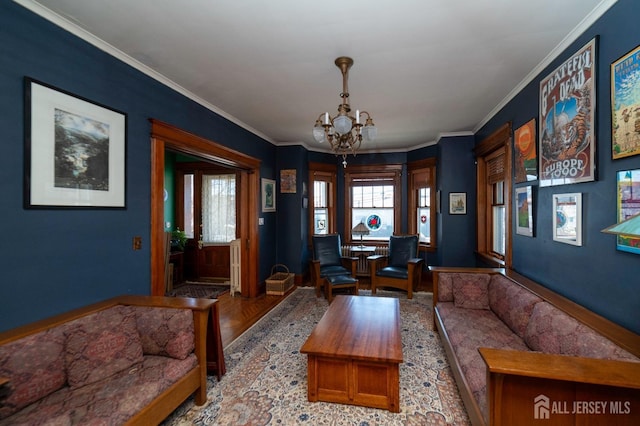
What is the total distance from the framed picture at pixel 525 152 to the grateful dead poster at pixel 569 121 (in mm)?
130

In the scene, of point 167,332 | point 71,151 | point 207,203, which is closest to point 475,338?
point 167,332

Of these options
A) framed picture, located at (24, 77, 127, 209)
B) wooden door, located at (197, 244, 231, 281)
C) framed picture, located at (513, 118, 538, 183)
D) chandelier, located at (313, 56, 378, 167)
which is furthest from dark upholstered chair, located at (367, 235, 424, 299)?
framed picture, located at (24, 77, 127, 209)

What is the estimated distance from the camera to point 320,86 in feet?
9.56

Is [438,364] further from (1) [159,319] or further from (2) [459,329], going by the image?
(1) [159,319]

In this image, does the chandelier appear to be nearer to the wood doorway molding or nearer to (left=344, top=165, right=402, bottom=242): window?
the wood doorway molding

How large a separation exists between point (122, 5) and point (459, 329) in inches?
135

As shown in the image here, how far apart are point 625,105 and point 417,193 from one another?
14.1 ft

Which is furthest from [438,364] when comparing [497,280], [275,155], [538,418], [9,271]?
[275,155]

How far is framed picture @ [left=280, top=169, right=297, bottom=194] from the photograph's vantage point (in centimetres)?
535

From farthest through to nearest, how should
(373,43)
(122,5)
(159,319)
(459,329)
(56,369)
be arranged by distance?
1. (459,329)
2. (373,43)
3. (159,319)
4. (122,5)
5. (56,369)

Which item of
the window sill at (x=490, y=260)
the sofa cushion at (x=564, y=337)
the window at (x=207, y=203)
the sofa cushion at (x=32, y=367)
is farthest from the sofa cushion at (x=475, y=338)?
the window at (x=207, y=203)

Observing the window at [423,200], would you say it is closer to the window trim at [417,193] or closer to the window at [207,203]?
the window trim at [417,193]

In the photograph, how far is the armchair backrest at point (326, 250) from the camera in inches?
200

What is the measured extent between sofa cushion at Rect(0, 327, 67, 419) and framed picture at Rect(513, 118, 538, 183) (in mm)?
3838
